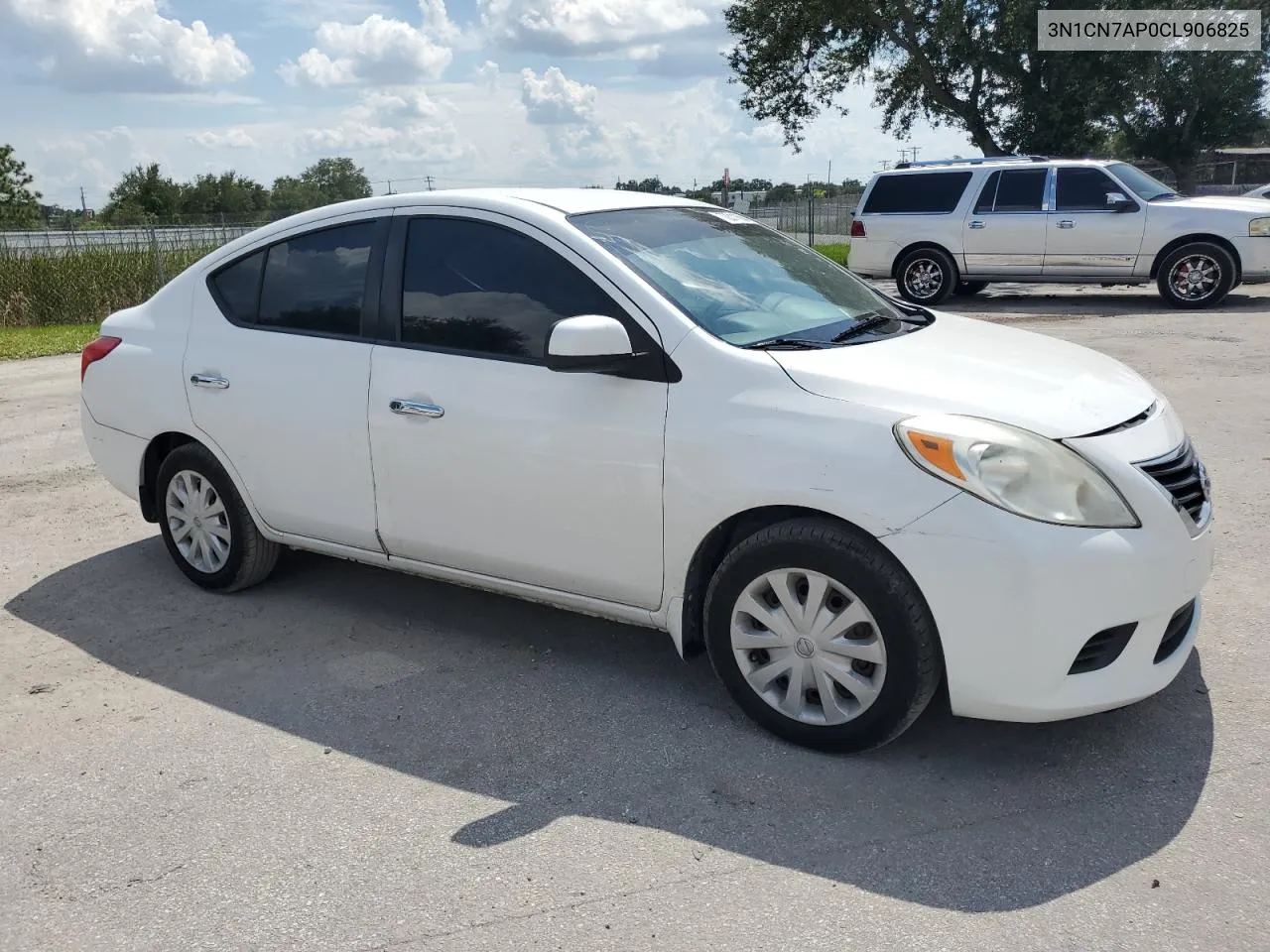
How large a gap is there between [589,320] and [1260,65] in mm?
38263

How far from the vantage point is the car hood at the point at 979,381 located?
3.37 meters

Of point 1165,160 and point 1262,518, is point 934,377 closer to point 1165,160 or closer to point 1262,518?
point 1262,518

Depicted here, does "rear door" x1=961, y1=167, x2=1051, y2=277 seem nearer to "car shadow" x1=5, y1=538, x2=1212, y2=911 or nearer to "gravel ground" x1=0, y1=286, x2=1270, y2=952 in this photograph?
"gravel ground" x1=0, y1=286, x2=1270, y2=952

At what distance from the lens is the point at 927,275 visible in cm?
1580

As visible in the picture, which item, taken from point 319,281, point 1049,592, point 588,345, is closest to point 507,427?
point 588,345

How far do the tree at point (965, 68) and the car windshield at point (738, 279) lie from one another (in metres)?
26.8

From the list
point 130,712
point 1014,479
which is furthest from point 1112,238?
point 130,712

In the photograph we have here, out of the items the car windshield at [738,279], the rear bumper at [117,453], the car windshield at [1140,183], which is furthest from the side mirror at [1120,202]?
the rear bumper at [117,453]

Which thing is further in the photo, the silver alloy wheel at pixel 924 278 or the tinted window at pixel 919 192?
the silver alloy wheel at pixel 924 278

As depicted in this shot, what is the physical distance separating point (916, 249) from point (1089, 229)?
224cm

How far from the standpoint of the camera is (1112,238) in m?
14.3

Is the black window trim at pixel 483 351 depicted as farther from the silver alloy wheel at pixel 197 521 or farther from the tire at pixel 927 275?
the tire at pixel 927 275

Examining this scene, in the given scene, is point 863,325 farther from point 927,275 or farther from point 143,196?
point 143,196

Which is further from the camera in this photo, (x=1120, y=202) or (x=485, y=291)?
(x=1120, y=202)
